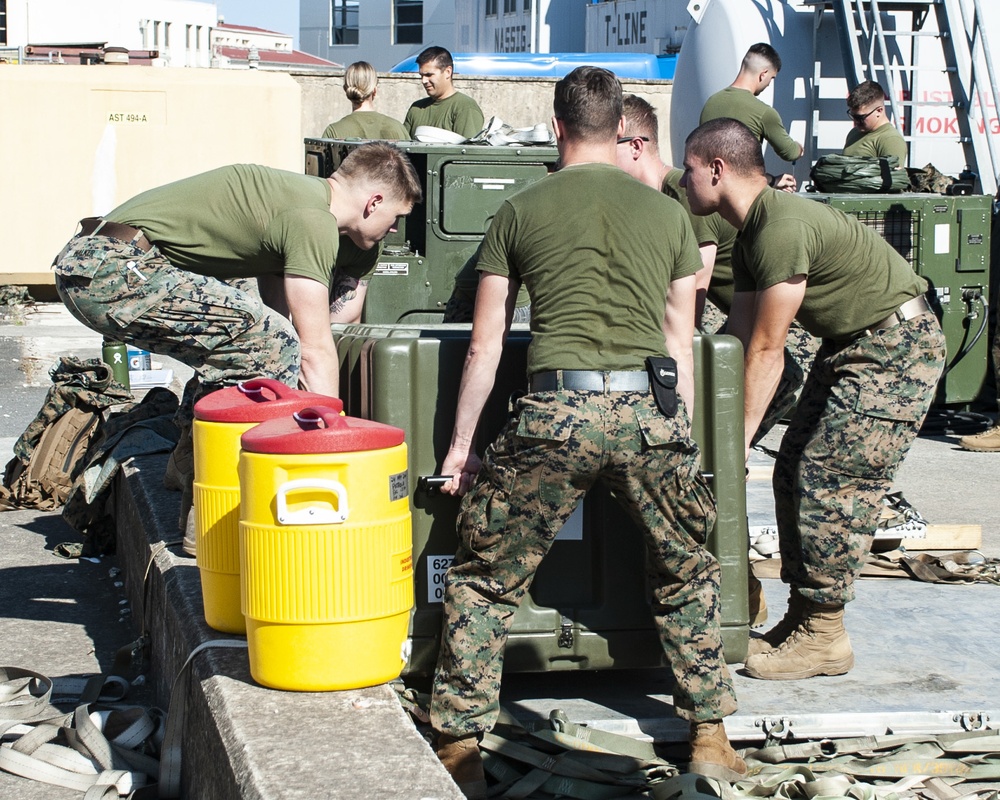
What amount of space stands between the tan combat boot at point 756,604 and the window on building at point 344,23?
52137mm

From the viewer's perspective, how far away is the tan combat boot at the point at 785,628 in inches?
182

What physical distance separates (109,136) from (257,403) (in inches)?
489

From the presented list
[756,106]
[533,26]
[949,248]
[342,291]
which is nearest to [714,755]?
[342,291]

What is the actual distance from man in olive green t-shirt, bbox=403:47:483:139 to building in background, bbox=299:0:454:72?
36162mm

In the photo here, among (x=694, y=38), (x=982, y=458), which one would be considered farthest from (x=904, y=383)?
(x=694, y=38)

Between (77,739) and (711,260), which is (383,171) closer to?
(711,260)

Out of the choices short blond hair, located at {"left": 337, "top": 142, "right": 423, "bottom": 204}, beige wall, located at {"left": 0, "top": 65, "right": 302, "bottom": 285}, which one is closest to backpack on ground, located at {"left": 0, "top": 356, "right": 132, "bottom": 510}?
short blond hair, located at {"left": 337, "top": 142, "right": 423, "bottom": 204}

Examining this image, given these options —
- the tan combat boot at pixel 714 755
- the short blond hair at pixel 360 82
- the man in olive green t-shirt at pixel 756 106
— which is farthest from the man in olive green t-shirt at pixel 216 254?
the short blond hair at pixel 360 82

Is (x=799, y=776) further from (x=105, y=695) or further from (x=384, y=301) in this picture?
(x=384, y=301)

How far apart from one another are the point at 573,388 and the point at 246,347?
156 centimetres

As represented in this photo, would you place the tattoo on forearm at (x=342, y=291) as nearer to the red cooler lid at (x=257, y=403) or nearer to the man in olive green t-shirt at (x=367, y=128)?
the red cooler lid at (x=257, y=403)

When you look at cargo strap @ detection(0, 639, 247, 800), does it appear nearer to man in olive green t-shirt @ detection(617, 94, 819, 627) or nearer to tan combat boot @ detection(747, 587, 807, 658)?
tan combat boot @ detection(747, 587, 807, 658)

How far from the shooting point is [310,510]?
10.4ft

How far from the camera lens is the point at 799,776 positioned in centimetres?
362
